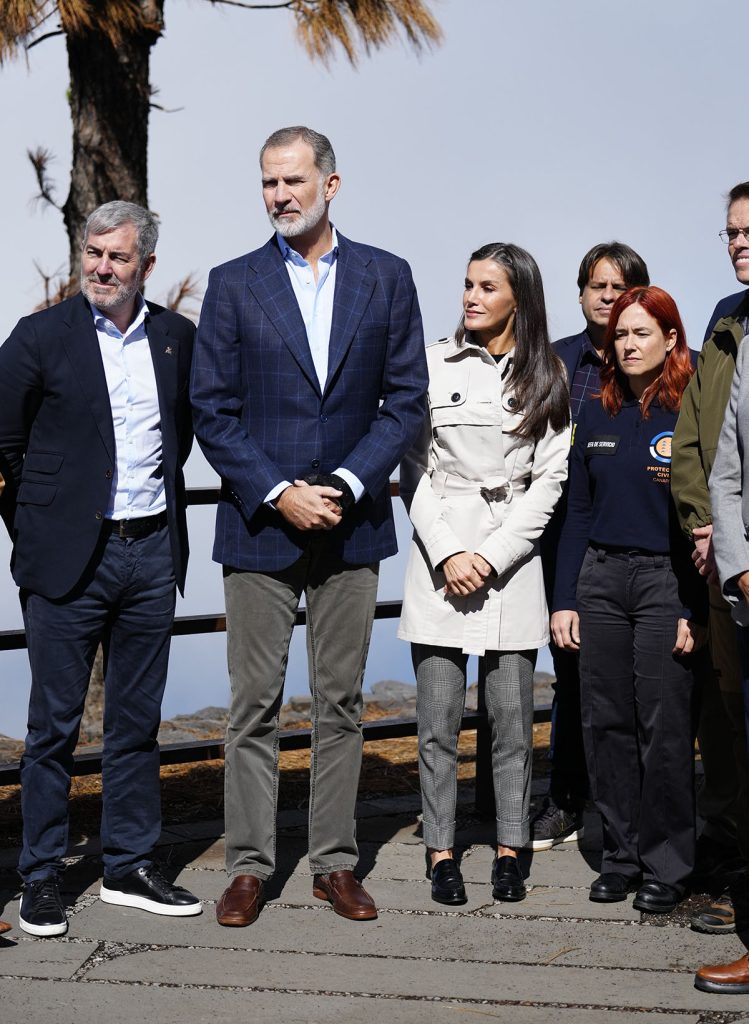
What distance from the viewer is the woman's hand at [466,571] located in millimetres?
4293

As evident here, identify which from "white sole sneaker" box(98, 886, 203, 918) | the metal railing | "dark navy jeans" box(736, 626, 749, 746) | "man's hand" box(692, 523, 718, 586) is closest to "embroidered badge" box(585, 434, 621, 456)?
"man's hand" box(692, 523, 718, 586)

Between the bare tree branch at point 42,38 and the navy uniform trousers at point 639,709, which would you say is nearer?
the navy uniform trousers at point 639,709

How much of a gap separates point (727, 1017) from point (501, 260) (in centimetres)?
229

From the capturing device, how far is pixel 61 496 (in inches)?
164

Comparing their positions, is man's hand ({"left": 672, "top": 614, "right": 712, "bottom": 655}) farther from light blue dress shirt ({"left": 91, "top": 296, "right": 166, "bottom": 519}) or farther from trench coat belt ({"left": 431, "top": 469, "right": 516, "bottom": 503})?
light blue dress shirt ({"left": 91, "top": 296, "right": 166, "bottom": 519})

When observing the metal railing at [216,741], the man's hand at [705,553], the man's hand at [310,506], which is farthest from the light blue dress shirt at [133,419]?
the man's hand at [705,553]

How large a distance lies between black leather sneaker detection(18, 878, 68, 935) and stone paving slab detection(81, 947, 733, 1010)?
0.29 metres

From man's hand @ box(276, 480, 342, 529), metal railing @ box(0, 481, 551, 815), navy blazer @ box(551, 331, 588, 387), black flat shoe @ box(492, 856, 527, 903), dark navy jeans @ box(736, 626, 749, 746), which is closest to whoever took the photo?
dark navy jeans @ box(736, 626, 749, 746)

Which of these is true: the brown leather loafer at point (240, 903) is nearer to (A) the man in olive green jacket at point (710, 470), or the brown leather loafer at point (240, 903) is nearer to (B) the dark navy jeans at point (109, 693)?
(B) the dark navy jeans at point (109, 693)

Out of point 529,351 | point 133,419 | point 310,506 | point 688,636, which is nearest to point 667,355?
point 529,351

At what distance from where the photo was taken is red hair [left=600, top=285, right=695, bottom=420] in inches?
168

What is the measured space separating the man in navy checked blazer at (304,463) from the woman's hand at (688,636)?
924 millimetres

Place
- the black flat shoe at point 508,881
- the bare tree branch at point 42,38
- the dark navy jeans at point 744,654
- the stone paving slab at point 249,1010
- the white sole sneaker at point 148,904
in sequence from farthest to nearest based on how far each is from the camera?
1. the bare tree branch at point 42,38
2. the black flat shoe at point 508,881
3. the white sole sneaker at point 148,904
4. the dark navy jeans at point 744,654
5. the stone paving slab at point 249,1010

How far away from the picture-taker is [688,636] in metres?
4.16
